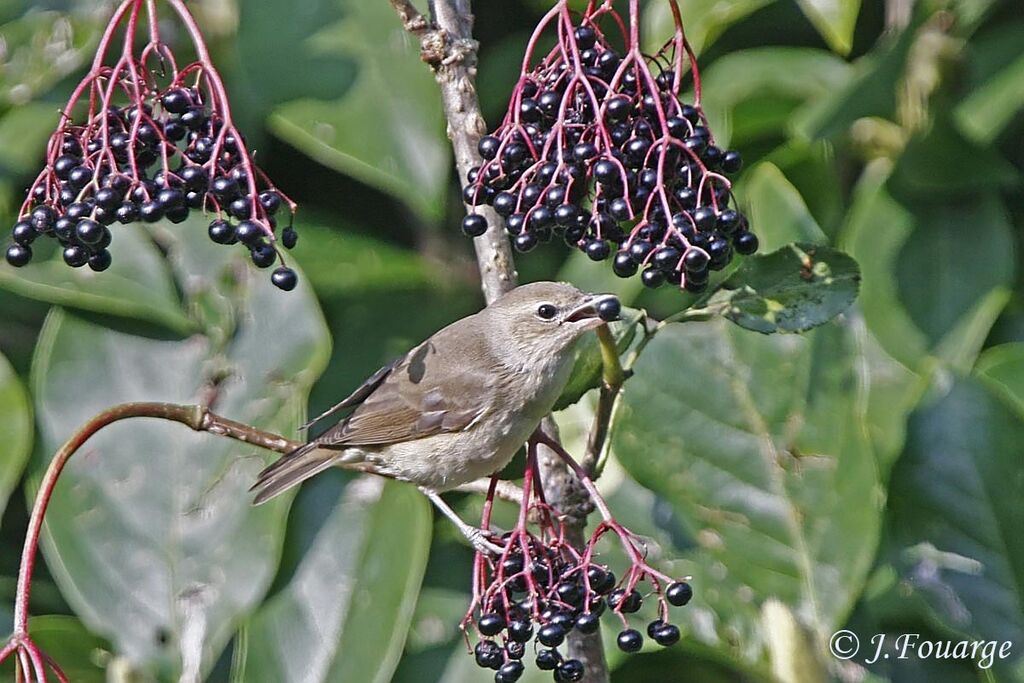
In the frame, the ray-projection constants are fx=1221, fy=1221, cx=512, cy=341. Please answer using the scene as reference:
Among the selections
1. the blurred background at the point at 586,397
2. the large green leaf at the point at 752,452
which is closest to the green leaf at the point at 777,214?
the blurred background at the point at 586,397

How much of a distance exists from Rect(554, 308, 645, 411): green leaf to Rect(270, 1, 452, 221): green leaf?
2.75ft

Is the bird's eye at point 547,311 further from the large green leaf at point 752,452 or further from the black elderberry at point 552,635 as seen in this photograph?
the black elderberry at point 552,635

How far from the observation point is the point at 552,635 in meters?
1.74

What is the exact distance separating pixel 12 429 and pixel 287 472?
0.87 meters

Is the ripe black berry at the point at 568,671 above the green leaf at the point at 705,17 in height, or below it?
below

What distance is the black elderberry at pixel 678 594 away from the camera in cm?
186

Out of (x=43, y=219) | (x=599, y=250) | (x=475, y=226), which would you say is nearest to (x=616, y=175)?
(x=599, y=250)

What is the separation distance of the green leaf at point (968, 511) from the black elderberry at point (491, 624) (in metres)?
1.12

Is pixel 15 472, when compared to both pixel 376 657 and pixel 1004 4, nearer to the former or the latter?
pixel 376 657

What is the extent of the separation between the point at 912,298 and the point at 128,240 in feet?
6.55

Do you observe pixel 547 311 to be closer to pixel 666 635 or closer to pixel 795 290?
pixel 795 290

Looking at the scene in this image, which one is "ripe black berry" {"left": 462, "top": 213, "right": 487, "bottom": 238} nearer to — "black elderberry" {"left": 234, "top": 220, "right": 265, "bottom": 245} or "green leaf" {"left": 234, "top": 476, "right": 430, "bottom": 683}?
"black elderberry" {"left": 234, "top": 220, "right": 265, "bottom": 245}

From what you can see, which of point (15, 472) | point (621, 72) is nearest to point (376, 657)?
point (15, 472)

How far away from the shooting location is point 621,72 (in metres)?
1.87
